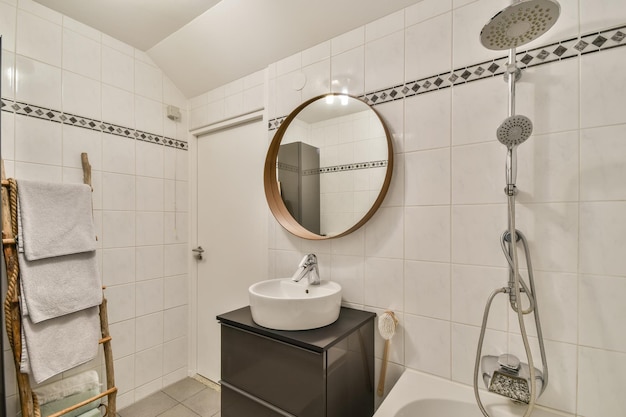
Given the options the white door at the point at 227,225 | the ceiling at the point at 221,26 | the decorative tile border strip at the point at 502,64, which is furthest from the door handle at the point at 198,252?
the decorative tile border strip at the point at 502,64

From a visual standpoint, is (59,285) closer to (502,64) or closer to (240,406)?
(240,406)

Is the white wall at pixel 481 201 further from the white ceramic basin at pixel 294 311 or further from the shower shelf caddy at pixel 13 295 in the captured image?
the shower shelf caddy at pixel 13 295

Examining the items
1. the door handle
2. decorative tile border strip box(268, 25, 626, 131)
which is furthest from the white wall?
the door handle

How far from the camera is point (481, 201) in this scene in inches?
46.7

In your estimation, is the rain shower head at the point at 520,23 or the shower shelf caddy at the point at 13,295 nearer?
the rain shower head at the point at 520,23

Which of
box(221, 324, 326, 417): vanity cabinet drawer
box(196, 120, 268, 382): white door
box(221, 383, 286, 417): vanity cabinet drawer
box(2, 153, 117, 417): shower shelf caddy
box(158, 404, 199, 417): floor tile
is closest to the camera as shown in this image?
box(221, 324, 326, 417): vanity cabinet drawer

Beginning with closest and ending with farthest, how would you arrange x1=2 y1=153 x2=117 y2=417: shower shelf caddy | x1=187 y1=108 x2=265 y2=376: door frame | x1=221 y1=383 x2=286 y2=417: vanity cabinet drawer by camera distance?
1. x1=221 y1=383 x2=286 y2=417: vanity cabinet drawer
2. x1=2 y1=153 x2=117 y2=417: shower shelf caddy
3. x1=187 y1=108 x2=265 y2=376: door frame

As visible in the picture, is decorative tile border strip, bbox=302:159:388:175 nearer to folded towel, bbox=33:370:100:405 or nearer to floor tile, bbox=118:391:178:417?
folded towel, bbox=33:370:100:405

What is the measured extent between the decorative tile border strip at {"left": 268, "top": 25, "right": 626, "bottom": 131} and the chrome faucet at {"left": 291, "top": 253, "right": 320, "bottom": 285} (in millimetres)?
851

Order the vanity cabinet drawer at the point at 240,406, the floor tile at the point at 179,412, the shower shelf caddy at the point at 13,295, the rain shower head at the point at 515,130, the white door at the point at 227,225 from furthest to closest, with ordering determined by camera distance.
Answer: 1. the white door at the point at 227,225
2. the floor tile at the point at 179,412
3. the shower shelf caddy at the point at 13,295
4. the vanity cabinet drawer at the point at 240,406
5. the rain shower head at the point at 515,130

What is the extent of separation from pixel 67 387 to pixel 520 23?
254cm

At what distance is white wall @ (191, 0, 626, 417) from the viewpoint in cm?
98

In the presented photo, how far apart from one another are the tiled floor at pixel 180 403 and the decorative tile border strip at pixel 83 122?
1.82m

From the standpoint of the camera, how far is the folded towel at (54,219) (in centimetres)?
140
